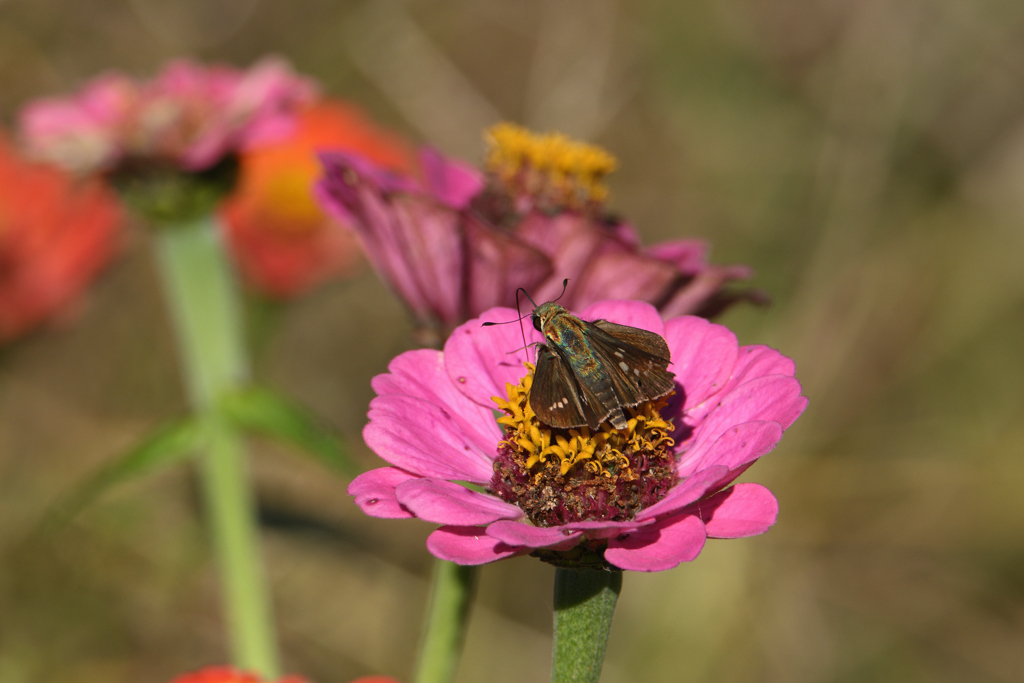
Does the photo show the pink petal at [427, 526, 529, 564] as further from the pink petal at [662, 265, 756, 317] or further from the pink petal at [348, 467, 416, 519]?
the pink petal at [662, 265, 756, 317]

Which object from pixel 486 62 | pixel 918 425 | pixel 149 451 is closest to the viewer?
pixel 149 451

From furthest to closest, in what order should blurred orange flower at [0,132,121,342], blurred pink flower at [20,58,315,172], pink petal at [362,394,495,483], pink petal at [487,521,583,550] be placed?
blurred orange flower at [0,132,121,342] → blurred pink flower at [20,58,315,172] → pink petal at [362,394,495,483] → pink petal at [487,521,583,550]

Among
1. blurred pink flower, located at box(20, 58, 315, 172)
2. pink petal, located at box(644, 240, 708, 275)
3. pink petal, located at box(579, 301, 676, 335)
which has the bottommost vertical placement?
pink petal, located at box(579, 301, 676, 335)

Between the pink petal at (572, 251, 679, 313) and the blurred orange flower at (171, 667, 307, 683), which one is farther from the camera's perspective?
the pink petal at (572, 251, 679, 313)

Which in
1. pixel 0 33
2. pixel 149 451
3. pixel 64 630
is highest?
pixel 0 33

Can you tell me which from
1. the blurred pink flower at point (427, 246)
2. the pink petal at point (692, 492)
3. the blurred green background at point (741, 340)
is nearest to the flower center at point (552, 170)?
the blurred pink flower at point (427, 246)

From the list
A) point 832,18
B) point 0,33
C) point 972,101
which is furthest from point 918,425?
point 0,33

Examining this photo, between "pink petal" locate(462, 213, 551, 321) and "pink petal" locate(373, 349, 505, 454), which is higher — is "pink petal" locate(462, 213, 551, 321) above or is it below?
above

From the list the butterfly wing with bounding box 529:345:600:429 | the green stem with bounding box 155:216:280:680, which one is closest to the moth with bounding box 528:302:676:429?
the butterfly wing with bounding box 529:345:600:429

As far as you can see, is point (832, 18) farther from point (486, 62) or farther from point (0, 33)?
point (0, 33)
